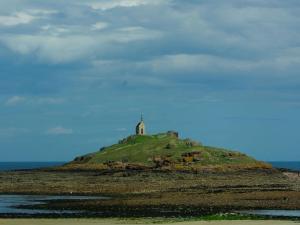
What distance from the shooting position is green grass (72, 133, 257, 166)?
130000 millimetres

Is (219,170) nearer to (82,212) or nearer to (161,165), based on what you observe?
(161,165)

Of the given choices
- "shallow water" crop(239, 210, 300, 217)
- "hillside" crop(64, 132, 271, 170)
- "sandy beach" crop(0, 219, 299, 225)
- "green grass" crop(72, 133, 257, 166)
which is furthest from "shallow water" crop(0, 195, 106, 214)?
"green grass" crop(72, 133, 257, 166)

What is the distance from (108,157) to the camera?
13800 cm

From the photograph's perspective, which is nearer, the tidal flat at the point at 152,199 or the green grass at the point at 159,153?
the tidal flat at the point at 152,199

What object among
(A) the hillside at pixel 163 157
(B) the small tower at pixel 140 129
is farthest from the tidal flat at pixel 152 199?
(B) the small tower at pixel 140 129

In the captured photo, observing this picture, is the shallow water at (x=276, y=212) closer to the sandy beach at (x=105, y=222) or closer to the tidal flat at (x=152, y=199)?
the tidal flat at (x=152, y=199)

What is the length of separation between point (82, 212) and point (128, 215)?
14.2 ft

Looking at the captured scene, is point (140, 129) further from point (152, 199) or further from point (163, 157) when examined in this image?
point (152, 199)

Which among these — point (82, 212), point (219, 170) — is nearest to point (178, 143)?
point (219, 170)

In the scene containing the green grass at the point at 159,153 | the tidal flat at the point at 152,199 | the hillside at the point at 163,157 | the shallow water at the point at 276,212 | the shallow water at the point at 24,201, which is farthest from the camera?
the green grass at the point at 159,153

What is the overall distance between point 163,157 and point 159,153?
324 cm

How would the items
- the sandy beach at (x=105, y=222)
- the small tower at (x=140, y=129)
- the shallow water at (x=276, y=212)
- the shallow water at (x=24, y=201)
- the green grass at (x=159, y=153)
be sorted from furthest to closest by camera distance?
the small tower at (x=140, y=129) < the green grass at (x=159, y=153) < the shallow water at (x=24, y=201) < the shallow water at (x=276, y=212) < the sandy beach at (x=105, y=222)

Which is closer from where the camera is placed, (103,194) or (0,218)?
(0,218)

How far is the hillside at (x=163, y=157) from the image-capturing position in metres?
127
